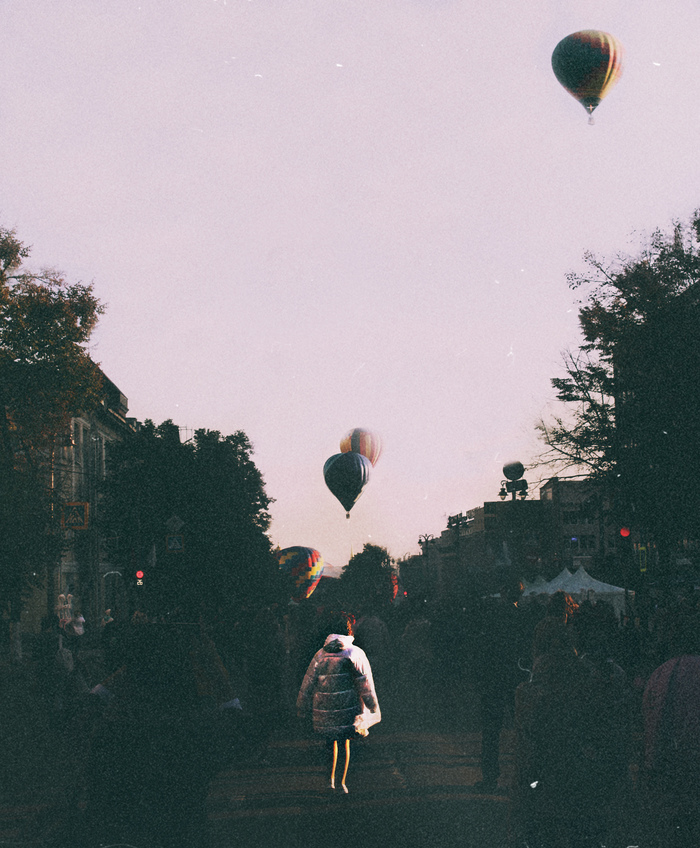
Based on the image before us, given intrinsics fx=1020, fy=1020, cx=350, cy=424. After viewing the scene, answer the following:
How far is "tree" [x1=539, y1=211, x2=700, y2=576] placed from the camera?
26625 millimetres

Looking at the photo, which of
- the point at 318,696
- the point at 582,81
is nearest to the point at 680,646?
the point at 318,696

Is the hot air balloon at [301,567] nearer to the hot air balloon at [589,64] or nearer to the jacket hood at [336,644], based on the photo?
the hot air balloon at [589,64]

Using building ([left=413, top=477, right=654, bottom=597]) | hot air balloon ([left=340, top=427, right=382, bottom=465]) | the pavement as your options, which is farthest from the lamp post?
the pavement

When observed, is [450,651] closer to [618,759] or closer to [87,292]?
[618,759]

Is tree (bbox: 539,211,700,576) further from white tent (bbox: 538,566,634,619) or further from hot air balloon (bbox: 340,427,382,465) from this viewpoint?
hot air balloon (bbox: 340,427,382,465)

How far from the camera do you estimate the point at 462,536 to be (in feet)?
504

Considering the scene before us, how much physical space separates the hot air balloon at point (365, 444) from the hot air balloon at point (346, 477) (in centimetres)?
449

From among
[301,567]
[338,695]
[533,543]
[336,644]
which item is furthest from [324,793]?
[301,567]

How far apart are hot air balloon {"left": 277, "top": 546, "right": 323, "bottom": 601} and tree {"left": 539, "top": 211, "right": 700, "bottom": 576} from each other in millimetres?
30506

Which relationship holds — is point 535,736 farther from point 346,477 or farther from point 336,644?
point 346,477

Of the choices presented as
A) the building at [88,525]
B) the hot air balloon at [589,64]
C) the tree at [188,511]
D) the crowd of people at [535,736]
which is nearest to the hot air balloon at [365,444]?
the tree at [188,511]

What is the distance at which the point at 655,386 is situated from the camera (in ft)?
87.6

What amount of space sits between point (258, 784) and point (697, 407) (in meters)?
19.8

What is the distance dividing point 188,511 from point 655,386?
33971 mm
